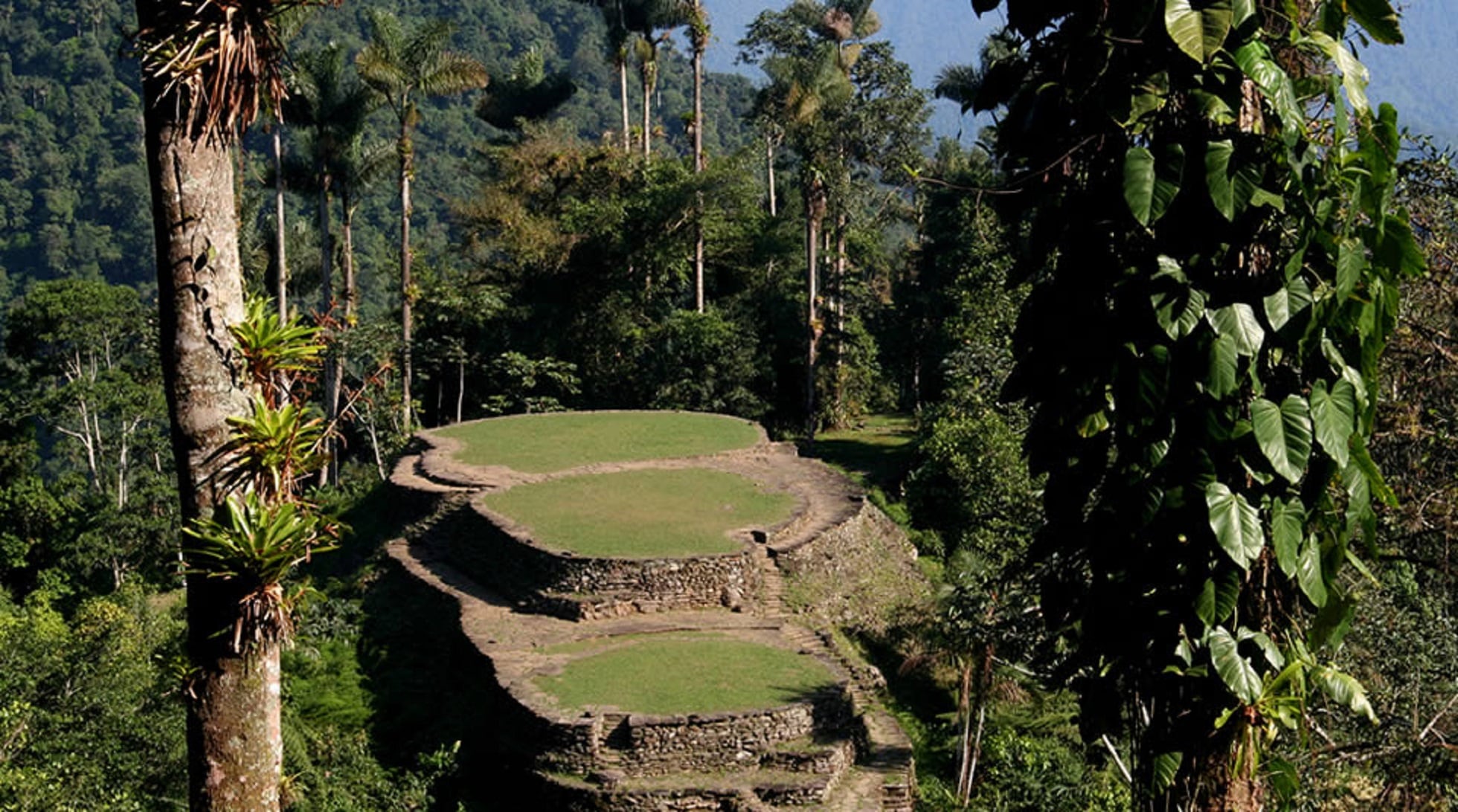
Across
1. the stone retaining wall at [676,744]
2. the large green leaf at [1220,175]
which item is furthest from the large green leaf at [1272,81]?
the stone retaining wall at [676,744]

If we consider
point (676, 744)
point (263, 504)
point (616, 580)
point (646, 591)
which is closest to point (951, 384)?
point (646, 591)

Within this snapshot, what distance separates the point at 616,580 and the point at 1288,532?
11942 millimetres

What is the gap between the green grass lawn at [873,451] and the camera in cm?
2398

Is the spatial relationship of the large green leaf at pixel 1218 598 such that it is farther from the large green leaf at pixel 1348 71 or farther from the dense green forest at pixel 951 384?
the large green leaf at pixel 1348 71

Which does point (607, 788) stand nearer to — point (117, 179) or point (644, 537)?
point (644, 537)

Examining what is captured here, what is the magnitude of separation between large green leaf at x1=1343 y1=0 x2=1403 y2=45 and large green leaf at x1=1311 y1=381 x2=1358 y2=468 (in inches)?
35.1

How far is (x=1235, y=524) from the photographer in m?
3.26

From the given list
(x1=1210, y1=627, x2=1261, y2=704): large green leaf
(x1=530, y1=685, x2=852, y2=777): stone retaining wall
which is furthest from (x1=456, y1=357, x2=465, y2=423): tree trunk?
(x1=1210, y1=627, x2=1261, y2=704): large green leaf

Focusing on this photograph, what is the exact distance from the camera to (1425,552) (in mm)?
8406

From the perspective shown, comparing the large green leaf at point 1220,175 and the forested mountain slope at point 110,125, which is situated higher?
the forested mountain slope at point 110,125

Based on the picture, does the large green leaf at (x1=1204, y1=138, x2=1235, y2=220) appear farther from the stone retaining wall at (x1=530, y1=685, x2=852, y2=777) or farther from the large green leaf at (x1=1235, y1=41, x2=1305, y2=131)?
the stone retaining wall at (x1=530, y1=685, x2=852, y2=777)

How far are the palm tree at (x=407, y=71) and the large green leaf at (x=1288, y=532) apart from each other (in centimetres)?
2227

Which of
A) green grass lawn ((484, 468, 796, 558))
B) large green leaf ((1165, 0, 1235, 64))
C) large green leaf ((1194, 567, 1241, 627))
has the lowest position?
green grass lawn ((484, 468, 796, 558))

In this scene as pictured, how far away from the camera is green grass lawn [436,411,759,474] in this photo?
19.3 meters
